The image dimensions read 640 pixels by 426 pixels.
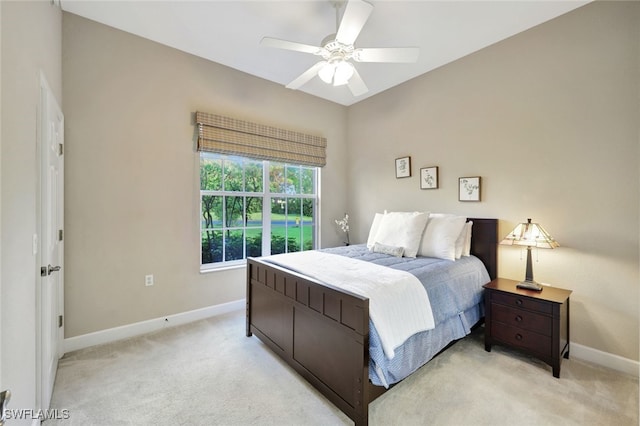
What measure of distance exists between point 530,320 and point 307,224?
2.85 metres

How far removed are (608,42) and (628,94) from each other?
1.55 feet

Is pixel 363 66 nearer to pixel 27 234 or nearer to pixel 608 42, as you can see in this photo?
pixel 608 42

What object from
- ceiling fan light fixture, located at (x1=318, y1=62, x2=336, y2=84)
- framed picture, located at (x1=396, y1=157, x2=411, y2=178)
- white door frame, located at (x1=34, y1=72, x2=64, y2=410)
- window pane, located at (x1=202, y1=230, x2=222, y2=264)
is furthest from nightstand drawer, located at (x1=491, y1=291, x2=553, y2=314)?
white door frame, located at (x1=34, y1=72, x2=64, y2=410)

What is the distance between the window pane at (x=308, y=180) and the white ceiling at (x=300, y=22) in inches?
61.2

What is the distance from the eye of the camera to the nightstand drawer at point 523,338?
2152 mm

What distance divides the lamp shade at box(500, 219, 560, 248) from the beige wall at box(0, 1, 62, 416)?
10.6 ft

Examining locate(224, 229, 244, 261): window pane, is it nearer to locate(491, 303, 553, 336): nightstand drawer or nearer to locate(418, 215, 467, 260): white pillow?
locate(418, 215, 467, 260): white pillow

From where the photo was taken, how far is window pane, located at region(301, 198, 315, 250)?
4.20 meters

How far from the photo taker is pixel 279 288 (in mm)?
2291

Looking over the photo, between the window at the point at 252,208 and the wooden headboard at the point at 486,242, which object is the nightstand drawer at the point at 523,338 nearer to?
the wooden headboard at the point at 486,242

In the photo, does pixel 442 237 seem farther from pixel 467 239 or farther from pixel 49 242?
pixel 49 242

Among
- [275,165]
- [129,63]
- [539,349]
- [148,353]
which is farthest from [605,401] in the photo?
[129,63]

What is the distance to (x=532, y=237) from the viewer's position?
2.34 meters

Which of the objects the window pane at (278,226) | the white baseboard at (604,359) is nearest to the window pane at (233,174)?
the window pane at (278,226)
